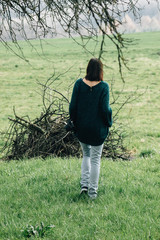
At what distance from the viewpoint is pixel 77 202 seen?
4156mm

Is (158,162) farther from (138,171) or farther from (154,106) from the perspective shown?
(154,106)

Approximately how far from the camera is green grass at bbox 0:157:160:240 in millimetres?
3422

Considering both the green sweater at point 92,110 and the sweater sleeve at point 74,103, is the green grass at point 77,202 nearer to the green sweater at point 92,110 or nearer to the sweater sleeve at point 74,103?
the green sweater at point 92,110

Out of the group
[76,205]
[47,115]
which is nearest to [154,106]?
[47,115]

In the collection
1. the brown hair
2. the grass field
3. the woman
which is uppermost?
the brown hair

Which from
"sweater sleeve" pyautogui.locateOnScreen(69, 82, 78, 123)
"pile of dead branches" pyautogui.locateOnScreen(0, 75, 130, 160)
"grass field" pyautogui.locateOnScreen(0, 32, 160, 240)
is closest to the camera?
"grass field" pyautogui.locateOnScreen(0, 32, 160, 240)

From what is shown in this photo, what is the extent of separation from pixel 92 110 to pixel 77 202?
45.1 inches

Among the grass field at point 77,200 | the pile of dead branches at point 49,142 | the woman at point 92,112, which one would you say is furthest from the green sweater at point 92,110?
the pile of dead branches at point 49,142

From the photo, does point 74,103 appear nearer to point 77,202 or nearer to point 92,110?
point 92,110

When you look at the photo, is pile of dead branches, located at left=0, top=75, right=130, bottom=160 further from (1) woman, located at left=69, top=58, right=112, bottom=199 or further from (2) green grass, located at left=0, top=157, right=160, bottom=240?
(1) woman, located at left=69, top=58, right=112, bottom=199

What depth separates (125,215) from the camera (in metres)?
3.64

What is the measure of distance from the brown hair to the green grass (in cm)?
147

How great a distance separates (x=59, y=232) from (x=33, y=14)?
2.49 meters

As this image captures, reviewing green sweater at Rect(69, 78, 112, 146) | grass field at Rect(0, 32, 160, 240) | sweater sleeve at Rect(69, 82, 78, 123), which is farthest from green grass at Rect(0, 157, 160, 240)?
sweater sleeve at Rect(69, 82, 78, 123)
